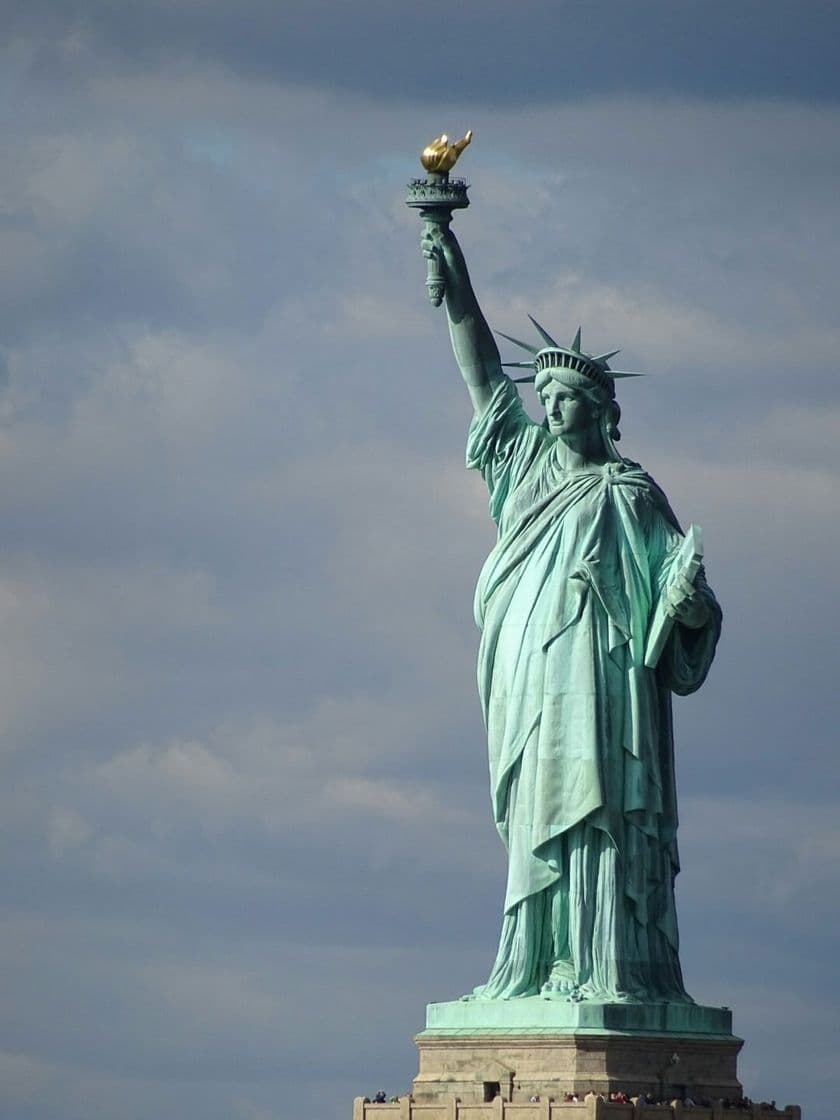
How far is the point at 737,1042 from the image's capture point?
4753cm

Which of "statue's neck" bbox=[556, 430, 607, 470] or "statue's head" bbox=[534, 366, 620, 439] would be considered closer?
"statue's head" bbox=[534, 366, 620, 439]

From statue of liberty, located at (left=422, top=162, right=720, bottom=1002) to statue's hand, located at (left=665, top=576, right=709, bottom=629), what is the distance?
2 cm

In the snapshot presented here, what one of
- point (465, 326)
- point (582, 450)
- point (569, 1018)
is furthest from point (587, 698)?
point (465, 326)

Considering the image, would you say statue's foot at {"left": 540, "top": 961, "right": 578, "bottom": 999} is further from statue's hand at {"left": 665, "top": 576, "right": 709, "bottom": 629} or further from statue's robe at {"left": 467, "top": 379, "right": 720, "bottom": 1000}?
statue's hand at {"left": 665, "top": 576, "right": 709, "bottom": 629}

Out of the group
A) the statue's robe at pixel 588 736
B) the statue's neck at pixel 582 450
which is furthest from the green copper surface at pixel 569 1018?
the statue's neck at pixel 582 450

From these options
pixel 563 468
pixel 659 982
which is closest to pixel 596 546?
pixel 563 468

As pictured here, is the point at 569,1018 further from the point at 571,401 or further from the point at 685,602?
the point at 571,401

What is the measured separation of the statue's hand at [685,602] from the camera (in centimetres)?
4659

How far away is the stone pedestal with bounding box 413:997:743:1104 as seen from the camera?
45.7 metres

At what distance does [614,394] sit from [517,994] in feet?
23.8

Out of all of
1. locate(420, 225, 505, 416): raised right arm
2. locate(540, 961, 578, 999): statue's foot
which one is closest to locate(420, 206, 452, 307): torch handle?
locate(420, 225, 505, 416): raised right arm

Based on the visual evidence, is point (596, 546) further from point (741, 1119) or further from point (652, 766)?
point (741, 1119)

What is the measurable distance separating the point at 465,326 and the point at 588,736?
214 inches

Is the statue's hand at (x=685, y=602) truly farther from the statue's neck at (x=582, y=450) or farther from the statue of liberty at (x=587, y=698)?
the statue's neck at (x=582, y=450)
